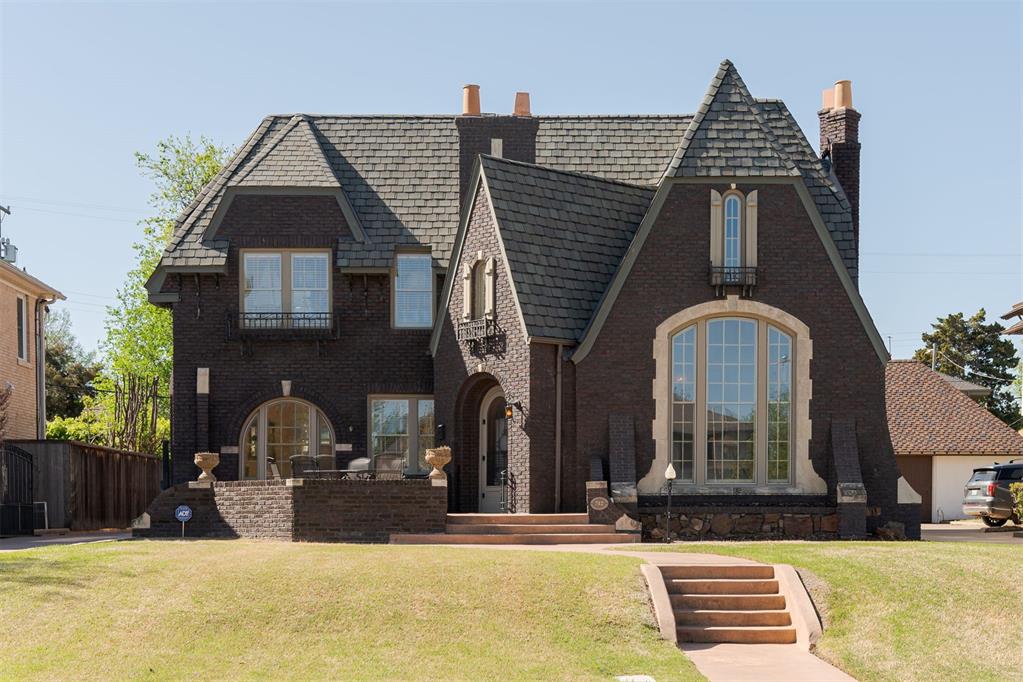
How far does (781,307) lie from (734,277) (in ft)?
3.63

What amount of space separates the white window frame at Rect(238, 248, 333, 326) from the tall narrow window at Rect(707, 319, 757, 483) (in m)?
8.47

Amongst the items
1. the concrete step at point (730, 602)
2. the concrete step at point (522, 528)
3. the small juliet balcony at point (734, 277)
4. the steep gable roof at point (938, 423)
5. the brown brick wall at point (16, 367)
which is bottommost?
the concrete step at point (730, 602)

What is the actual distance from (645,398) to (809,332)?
3494mm

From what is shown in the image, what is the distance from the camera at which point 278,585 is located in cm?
1655

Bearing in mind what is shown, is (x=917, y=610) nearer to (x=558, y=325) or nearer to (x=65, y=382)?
(x=558, y=325)

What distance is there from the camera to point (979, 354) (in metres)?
67.6

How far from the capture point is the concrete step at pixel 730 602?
17234 mm

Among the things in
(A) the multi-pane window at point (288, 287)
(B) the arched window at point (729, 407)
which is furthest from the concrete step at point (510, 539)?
(A) the multi-pane window at point (288, 287)

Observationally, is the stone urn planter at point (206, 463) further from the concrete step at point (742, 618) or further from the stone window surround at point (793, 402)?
the concrete step at point (742, 618)

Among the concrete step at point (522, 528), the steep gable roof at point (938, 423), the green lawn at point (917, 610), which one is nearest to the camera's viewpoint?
the green lawn at point (917, 610)

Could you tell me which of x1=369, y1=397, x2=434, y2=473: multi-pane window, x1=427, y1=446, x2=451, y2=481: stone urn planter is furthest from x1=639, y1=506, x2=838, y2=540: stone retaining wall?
x1=369, y1=397, x2=434, y2=473: multi-pane window

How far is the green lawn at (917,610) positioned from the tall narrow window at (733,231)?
23.2 ft

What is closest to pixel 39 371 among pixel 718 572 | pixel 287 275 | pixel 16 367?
pixel 16 367

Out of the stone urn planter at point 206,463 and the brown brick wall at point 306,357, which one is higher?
the brown brick wall at point 306,357
